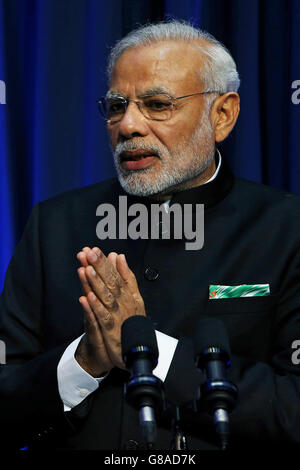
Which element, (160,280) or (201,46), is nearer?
(160,280)

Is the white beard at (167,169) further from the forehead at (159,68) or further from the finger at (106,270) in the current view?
the finger at (106,270)

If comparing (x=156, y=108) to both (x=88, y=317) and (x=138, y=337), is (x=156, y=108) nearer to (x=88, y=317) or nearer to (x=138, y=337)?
(x=88, y=317)

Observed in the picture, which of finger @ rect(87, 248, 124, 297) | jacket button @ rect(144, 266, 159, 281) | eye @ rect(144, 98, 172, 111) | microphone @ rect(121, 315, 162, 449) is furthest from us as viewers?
eye @ rect(144, 98, 172, 111)

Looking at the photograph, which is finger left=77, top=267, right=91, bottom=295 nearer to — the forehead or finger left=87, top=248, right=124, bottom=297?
finger left=87, top=248, right=124, bottom=297

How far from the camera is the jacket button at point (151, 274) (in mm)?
1730

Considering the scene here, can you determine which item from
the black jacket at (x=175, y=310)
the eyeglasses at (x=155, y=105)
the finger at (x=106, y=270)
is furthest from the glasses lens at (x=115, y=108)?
the finger at (x=106, y=270)

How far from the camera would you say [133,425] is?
63.6 inches

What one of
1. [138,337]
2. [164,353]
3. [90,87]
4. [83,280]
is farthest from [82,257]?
[90,87]

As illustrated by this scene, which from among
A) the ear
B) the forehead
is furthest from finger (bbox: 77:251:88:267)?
the ear

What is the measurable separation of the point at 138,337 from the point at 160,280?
0.65 m

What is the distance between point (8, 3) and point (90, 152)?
1.97 feet

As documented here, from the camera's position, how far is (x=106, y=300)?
4.89 feet

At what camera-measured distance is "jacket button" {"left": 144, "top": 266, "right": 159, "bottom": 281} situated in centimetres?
173

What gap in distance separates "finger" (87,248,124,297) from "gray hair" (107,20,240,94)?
685 mm
